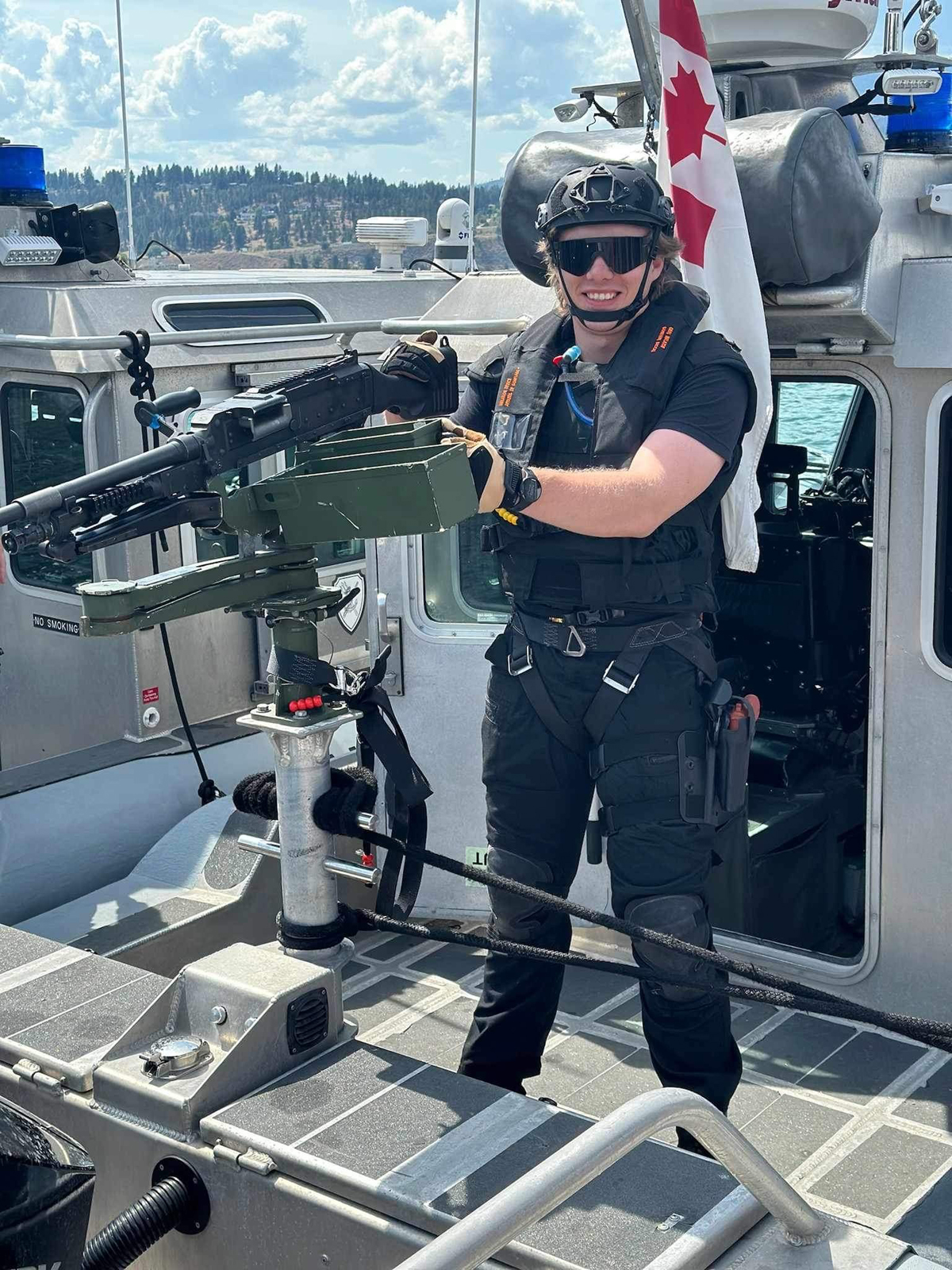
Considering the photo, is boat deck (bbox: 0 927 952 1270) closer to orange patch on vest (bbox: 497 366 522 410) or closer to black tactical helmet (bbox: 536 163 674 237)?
orange patch on vest (bbox: 497 366 522 410)

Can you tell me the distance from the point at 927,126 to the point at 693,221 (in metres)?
0.85

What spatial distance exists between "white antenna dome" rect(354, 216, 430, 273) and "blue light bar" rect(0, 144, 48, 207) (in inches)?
88.2

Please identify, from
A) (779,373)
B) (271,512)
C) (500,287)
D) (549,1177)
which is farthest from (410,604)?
(549,1177)

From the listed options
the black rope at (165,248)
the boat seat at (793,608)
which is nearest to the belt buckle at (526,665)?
the boat seat at (793,608)

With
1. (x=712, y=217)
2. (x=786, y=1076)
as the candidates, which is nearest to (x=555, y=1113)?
(x=786, y=1076)

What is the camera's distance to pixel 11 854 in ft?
15.4

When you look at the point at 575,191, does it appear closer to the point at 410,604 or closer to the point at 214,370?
the point at 410,604

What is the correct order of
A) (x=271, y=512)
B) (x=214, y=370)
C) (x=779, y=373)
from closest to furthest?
(x=271, y=512)
(x=779, y=373)
(x=214, y=370)

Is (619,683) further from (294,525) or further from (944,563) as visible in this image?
(944,563)

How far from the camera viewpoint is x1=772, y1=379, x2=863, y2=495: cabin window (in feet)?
16.8

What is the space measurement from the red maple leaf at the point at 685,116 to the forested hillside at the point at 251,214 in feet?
9.24

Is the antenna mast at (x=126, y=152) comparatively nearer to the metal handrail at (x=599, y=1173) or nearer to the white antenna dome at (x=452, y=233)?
the white antenna dome at (x=452, y=233)

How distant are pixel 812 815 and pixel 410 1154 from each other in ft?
9.14

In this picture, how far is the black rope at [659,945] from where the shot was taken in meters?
2.44
